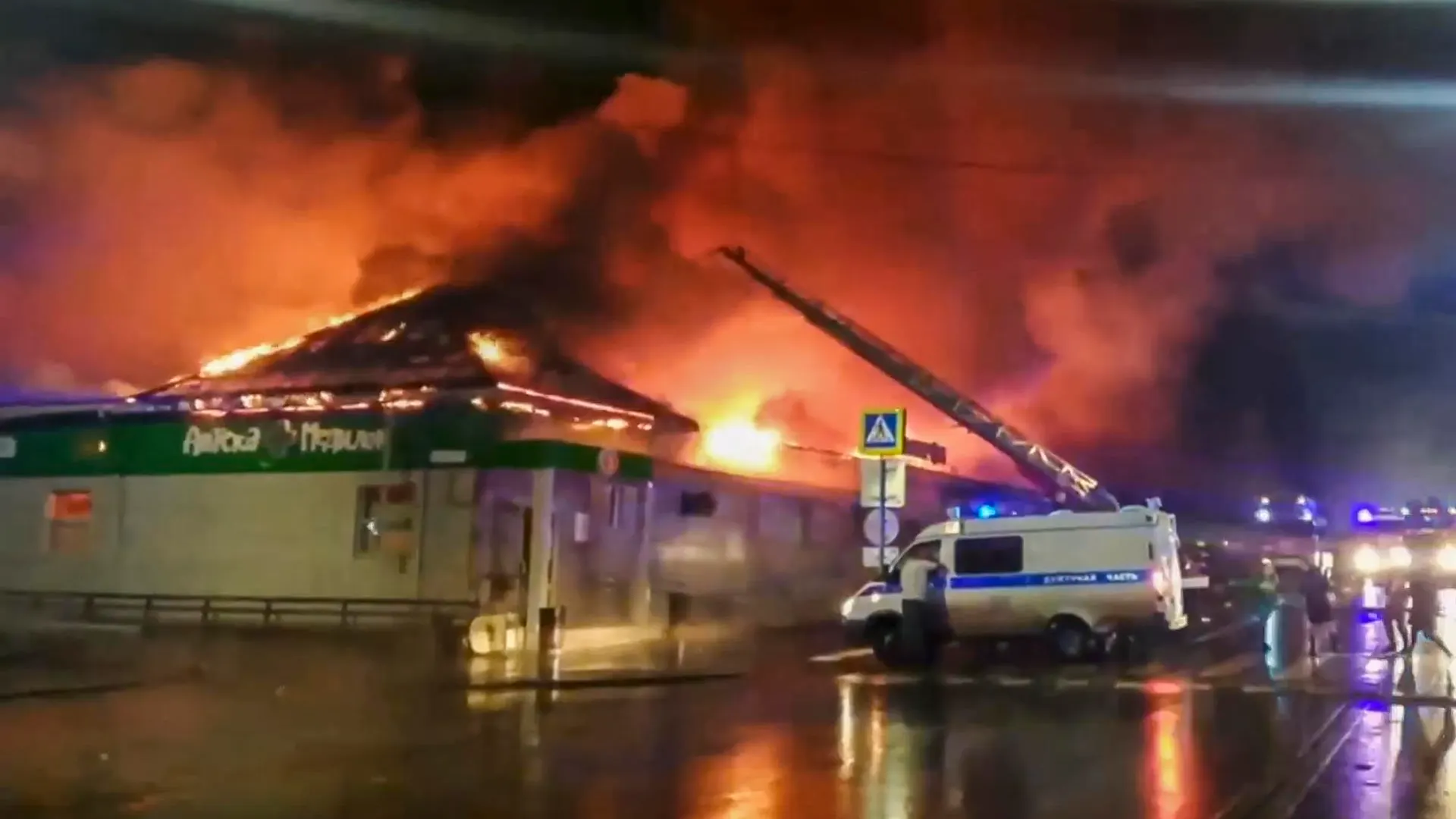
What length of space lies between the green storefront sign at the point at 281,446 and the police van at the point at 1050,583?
593cm

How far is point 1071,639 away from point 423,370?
517 inches

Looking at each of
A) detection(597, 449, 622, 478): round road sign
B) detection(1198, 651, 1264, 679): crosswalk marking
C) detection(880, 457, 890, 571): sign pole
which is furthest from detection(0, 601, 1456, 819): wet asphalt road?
detection(597, 449, 622, 478): round road sign

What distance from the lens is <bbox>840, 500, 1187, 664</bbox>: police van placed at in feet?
60.3

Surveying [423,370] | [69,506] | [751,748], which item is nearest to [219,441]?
[423,370]

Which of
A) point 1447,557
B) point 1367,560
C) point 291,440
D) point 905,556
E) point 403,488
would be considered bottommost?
point 905,556

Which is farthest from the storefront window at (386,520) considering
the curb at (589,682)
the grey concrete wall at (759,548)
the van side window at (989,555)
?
the van side window at (989,555)

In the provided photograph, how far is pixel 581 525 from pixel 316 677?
6293 mm

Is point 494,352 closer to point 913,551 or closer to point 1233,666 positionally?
point 913,551

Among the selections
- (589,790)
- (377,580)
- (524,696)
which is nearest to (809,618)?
A: (377,580)

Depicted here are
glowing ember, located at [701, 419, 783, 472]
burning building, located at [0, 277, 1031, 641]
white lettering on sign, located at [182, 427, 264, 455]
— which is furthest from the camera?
glowing ember, located at [701, 419, 783, 472]

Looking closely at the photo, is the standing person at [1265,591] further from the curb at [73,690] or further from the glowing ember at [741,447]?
the curb at [73,690]

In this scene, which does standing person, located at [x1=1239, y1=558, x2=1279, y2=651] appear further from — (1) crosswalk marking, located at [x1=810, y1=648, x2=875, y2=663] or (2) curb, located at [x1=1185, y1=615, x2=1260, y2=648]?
(1) crosswalk marking, located at [x1=810, y1=648, x2=875, y2=663]

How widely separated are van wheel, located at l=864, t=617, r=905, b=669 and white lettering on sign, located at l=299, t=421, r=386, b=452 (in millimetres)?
9158

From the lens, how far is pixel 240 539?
23500 millimetres
